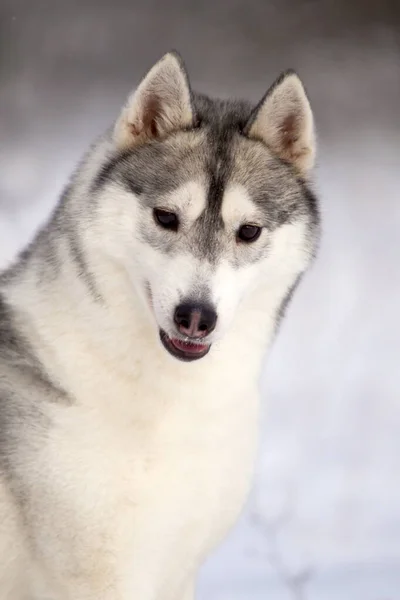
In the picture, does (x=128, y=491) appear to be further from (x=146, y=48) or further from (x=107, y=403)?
(x=146, y=48)

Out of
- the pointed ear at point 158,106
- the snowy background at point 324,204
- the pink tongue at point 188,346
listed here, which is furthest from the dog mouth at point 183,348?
the snowy background at point 324,204

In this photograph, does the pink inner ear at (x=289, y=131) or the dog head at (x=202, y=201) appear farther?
the pink inner ear at (x=289, y=131)

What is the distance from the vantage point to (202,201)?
112 centimetres

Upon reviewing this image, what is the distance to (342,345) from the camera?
6.17 feet

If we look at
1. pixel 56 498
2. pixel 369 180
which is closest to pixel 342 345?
pixel 369 180

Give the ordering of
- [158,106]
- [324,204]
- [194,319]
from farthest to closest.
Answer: [324,204]
[158,106]
[194,319]

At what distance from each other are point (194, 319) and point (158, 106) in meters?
0.33

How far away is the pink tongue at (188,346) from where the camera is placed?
1110 millimetres

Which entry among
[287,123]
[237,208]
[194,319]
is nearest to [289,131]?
[287,123]

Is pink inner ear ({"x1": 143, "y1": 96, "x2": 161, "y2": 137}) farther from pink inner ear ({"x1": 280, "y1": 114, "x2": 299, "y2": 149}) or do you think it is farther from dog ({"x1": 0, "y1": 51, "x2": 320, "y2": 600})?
pink inner ear ({"x1": 280, "y1": 114, "x2": 299, "y2": 149})

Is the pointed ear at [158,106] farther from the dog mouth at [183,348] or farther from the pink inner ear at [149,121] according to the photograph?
the dog mouth at [183,348]

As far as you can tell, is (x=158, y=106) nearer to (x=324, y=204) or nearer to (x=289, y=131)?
(x=289, y=131)

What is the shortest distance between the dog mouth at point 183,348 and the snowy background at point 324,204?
0.71 metres

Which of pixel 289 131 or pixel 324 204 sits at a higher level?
pixel 289 131
